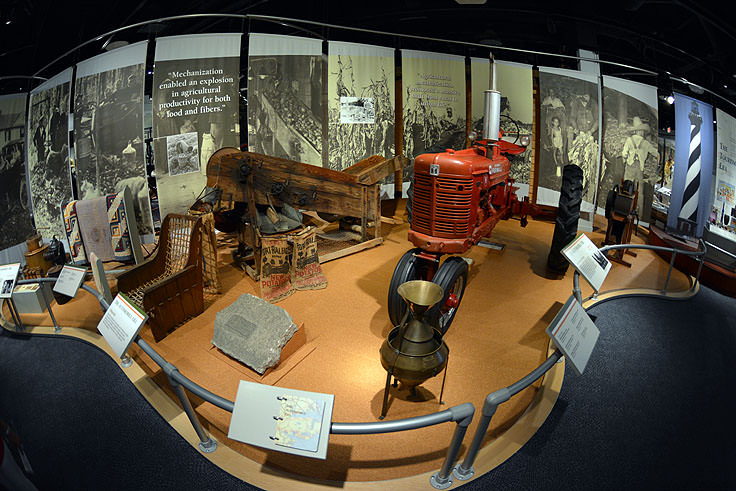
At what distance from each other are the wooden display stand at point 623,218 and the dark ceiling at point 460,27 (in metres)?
1.48

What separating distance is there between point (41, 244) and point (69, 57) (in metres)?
1.97

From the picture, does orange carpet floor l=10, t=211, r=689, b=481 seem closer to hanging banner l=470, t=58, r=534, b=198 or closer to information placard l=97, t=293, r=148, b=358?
information placard l=97, t=293, r=148, b=358

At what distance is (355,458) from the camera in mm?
2314

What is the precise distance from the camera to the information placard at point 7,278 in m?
2.76

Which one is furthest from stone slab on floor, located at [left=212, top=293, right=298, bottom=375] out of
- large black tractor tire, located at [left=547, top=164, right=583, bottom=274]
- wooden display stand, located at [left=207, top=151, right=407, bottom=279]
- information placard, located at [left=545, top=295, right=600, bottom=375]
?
large black tractor tire, located at [left=547, top=164, right=583, bottom=274]

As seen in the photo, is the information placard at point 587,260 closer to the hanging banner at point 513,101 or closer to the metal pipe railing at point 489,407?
the metal pipe railing at point 489,407

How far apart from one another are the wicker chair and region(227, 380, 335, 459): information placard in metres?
2.15

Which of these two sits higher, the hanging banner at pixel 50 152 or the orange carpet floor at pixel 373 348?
the hanging banner at pixel 50 152

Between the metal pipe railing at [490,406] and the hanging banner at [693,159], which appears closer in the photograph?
the metal pipe railing at [490,406]

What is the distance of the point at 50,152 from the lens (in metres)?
4.04

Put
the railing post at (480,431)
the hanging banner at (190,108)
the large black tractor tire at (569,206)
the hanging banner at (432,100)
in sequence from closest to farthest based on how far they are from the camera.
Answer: the railing post at (480,431), the large black tractor tire at (569,206), the hanging banner at (190,108), the hanging banner at (432,100)

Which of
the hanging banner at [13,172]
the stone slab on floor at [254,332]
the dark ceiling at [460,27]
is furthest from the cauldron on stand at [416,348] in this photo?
the hanging banner at [13,172]

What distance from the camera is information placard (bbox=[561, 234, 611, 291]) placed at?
2.98 metres

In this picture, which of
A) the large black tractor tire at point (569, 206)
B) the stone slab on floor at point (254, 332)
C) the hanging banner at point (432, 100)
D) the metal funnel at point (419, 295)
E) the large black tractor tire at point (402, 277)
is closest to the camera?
the metal funnel at point (419, 295)
